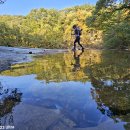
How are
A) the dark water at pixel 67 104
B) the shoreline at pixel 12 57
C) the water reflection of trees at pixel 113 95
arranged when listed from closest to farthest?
the dark water at pixel 67 104 < the water reflection of trees at pixel 113 95 < the shoreline at pixel 12 57

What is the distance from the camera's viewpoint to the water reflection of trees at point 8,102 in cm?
294

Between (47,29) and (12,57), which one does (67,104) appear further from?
(47,29)

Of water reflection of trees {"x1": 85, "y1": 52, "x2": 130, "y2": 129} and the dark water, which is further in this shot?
water reflection of trees {"x1": 85, "y1": 52, "x2": 130, "y2": 129}

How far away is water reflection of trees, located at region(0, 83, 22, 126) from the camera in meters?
2.94

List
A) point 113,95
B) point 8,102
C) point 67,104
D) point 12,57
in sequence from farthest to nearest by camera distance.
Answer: point 12,57 → point 113,95 → point 8,102 → point 67,104

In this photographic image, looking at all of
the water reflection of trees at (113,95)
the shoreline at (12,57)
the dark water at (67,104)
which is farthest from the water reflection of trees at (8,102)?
the shoreline at (12,57)

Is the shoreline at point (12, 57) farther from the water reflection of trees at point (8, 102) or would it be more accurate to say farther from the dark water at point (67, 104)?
the water reflection of trees at point (8, 102)

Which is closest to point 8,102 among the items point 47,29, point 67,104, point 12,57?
point 67,104

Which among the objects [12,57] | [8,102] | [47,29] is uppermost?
[47,29]

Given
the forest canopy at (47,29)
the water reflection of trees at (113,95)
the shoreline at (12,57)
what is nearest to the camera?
the water reflection of trees at (113,95)

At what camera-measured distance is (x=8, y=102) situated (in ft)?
12.3

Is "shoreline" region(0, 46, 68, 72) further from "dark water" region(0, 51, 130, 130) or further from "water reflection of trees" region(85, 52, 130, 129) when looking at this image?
"water reflection of trees" region(85, 52, 130, 129)

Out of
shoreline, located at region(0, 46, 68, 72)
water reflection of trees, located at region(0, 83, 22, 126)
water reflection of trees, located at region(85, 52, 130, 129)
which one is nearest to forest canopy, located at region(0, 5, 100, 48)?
shoreline, located at region(0, 46, 68, 72)

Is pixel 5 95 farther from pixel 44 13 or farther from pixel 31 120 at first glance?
pixel 44 13
